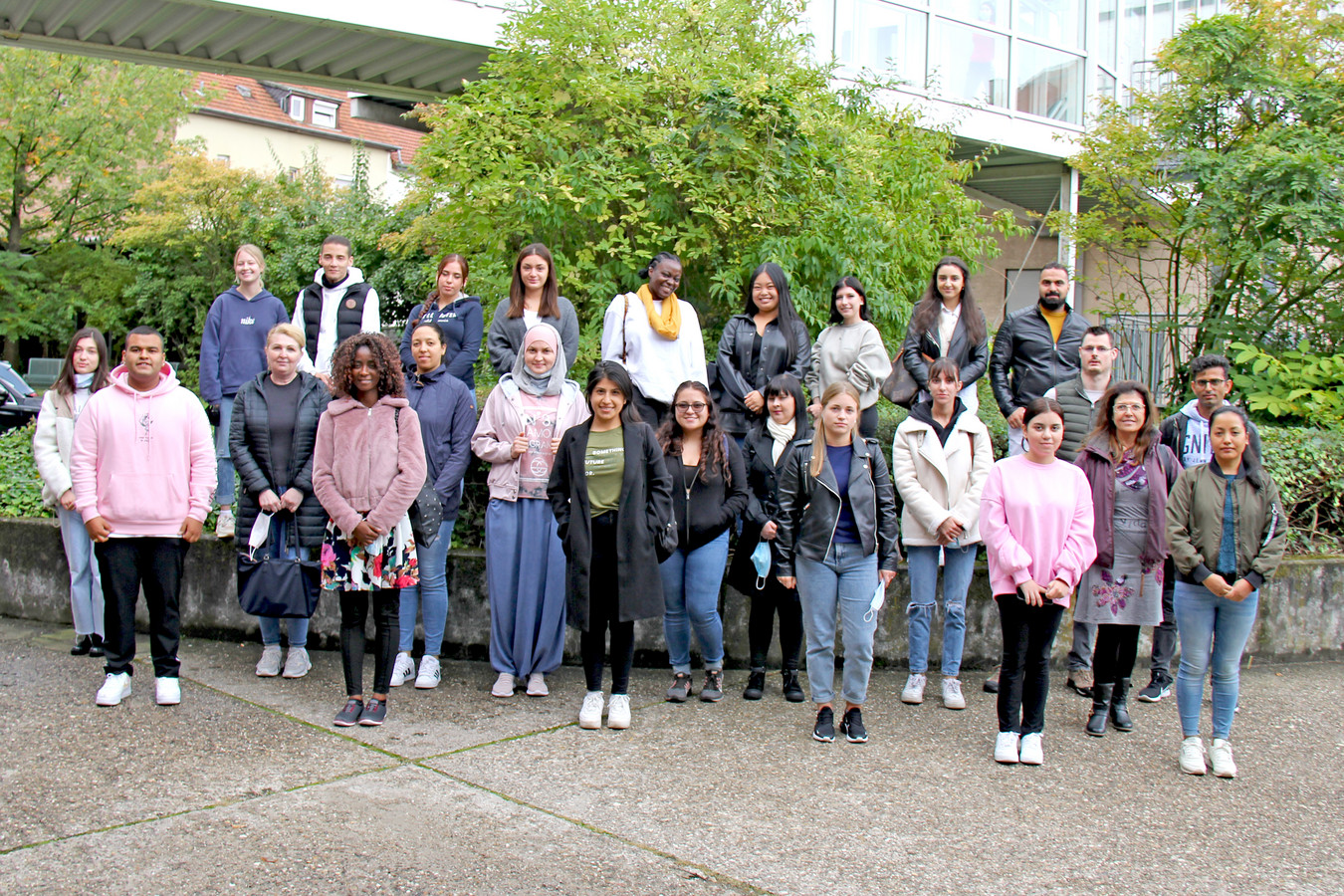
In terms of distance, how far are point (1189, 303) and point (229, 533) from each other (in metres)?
8.88

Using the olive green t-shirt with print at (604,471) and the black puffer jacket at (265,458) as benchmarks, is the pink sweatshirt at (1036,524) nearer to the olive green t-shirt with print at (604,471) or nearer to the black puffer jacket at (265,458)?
the olive green t-shirt with print at (604,471)

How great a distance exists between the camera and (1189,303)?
1098 cm

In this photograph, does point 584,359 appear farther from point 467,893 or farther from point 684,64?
point 467,893

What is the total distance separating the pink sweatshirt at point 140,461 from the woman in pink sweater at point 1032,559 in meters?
4.02

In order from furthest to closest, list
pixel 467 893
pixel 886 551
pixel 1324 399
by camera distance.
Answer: pixel 1324 399, pixel 886 551, pixel 467 893

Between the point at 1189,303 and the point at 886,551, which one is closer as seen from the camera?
the point at 886,551

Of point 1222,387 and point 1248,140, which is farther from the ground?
point 1248,140

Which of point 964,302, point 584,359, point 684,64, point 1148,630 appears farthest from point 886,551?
point 684,64

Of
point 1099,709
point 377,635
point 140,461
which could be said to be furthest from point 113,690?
point 1099,709

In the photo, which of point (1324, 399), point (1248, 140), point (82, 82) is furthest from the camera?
point (82, 82)

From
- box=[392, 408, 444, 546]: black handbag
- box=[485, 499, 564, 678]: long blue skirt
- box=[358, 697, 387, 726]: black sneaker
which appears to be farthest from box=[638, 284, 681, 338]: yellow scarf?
box=[358, 697, 387, 726]: black sneaker

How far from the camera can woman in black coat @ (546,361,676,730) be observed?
5.57 metres

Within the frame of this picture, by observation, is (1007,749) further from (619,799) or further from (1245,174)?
(1245,174)

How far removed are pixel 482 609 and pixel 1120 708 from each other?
362 cm
